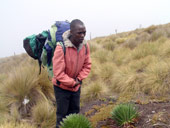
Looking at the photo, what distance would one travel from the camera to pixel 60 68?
2.54m

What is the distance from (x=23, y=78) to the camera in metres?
4.37

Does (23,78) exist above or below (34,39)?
below

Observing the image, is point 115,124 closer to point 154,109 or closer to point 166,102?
point 154,109

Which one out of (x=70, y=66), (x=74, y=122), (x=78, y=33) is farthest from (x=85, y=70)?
(x=74, y=122)

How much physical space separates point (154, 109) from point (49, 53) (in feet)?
7.07

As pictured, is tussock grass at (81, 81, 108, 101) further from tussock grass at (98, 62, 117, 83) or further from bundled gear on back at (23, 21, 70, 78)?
bundled gear on back at (23, 21, 70, 78)

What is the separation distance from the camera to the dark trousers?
9.53ft

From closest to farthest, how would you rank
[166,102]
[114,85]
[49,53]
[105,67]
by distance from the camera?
[49,53], [166,102], [114,85], [105,67]

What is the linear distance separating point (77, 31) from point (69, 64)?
50 centimetres

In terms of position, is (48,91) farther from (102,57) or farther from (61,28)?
(102,57)

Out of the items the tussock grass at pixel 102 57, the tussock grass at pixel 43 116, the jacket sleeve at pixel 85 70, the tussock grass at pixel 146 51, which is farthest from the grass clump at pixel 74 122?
the tussock grass at pixel 102 57

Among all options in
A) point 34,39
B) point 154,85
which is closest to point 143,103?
point 154,85

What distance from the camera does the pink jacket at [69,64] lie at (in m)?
2.52

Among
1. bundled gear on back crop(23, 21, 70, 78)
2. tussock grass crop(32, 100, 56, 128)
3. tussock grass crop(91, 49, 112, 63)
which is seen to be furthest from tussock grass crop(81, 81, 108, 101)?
tussock grass crop(91, 49, 112, 63)
